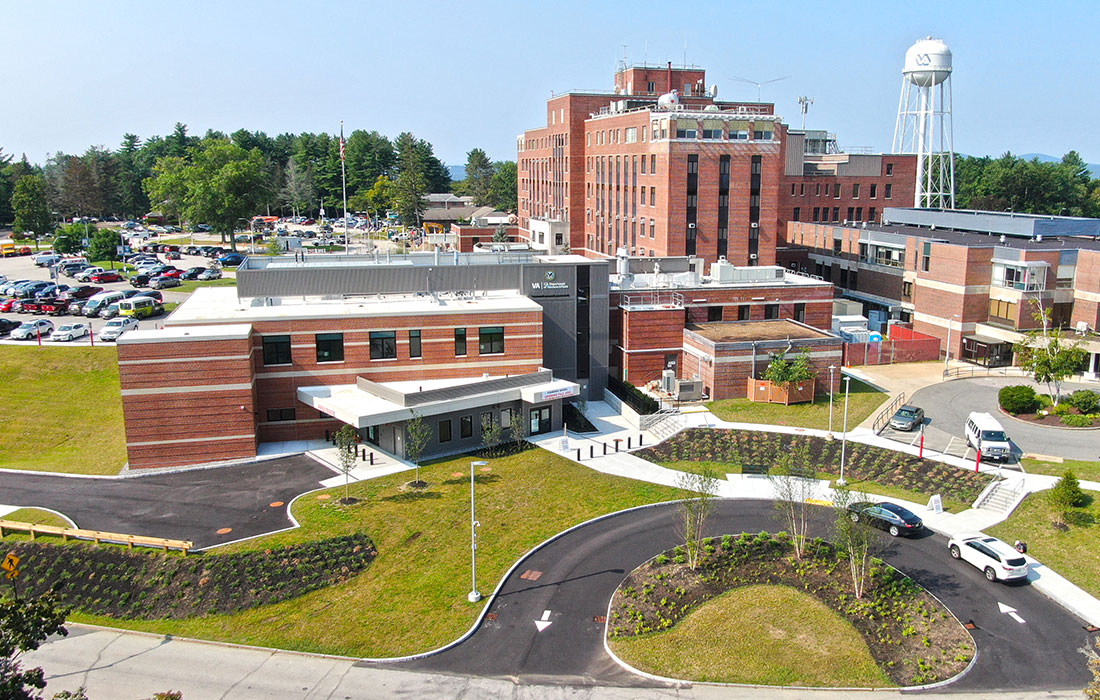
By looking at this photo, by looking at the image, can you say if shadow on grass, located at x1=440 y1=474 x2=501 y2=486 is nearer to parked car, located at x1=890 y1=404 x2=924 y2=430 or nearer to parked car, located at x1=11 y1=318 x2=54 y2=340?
parked car, located at x1=890 y1=404 x2=924 y2=430

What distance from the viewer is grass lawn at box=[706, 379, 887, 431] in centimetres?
5301

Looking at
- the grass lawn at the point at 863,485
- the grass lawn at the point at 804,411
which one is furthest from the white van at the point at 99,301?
the grass lawn at the point at 863,485

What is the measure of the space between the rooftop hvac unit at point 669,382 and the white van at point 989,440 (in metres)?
19.1

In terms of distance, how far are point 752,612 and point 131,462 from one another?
113 feet

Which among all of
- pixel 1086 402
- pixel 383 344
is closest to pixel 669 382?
pixel 383 344

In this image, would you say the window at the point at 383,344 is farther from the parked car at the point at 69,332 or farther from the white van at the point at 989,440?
the white van at the point at 989,440

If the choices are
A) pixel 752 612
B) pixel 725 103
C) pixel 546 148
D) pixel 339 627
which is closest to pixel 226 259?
pixel 546 148

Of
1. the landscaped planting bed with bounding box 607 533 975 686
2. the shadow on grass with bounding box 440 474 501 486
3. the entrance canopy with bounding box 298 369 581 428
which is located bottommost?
the landscaped planting bed with bounding box 607 533 975 686

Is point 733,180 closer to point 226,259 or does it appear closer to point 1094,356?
point 1094,356

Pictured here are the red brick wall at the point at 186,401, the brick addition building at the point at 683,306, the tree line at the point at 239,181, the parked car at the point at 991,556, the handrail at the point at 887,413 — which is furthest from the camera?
the tree line at the point at 239,181

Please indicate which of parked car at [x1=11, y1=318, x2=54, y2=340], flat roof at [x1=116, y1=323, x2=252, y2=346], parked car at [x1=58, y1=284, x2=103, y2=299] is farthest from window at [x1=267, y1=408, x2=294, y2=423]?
parked car at [x1=58, y1=284, x2=103, y2=299]

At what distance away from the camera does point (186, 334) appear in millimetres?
45344

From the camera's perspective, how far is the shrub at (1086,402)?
51.9 meters

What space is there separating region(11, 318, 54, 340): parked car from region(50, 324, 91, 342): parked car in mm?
700
